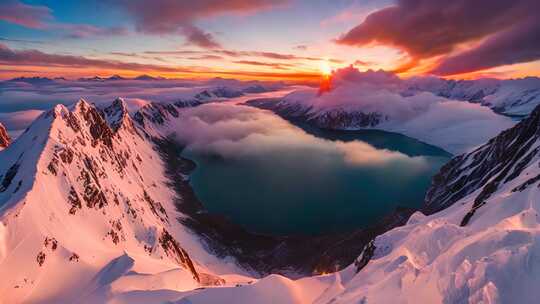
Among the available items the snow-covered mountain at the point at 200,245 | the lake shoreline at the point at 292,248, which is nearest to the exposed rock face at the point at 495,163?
the snow-covered mountain at the point at 200,245

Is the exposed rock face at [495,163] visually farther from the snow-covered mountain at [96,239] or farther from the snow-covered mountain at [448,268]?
the snow-covered mountain at [96,239]

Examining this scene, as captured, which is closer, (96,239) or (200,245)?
(96,239)

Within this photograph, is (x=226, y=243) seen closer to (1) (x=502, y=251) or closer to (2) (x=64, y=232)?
(2) (x=64, y=232)

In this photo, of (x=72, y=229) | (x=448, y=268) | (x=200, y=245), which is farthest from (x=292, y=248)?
(x=448, y=268)

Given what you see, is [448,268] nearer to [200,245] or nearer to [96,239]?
[96,239]

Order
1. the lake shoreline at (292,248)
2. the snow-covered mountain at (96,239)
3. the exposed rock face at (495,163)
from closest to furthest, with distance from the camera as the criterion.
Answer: the snow-covered mountain at (96,239), the exposed rock face at (495,163), the lake shoreline at (292,248)

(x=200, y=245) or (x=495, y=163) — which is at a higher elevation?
(x=495, y=163)

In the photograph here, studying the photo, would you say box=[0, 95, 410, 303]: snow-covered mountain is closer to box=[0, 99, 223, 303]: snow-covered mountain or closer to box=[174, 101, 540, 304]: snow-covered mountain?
box=[0, 99, 223, 303]: snow-covered mountain

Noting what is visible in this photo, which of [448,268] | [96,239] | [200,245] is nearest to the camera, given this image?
[448,268]

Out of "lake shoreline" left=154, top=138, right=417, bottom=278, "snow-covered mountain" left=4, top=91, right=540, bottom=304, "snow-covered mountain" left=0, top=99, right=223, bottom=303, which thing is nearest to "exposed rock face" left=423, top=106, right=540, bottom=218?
"snow-covered mountain" left=4, top=91, right=540, bottom=304

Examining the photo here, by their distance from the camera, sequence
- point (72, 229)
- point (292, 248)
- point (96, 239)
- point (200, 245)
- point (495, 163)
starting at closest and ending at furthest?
1. point (72, 229)
2. point (96, 239)
3. point (495, 163)
4. point (292, 248)
5. point (200, 245)
